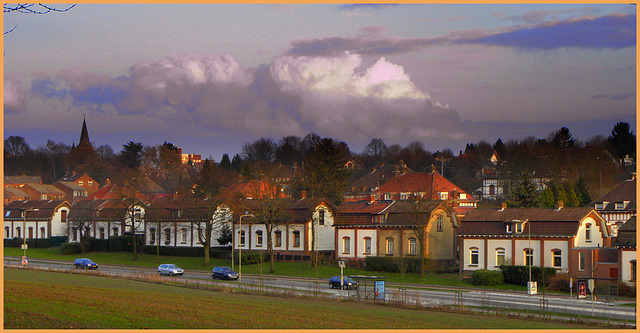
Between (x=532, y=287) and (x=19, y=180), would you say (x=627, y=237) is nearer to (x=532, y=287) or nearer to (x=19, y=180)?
(x=532, y=287)

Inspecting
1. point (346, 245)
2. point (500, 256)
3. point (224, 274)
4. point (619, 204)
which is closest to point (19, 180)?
point (346, 245)

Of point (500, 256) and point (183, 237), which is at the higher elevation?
point (183, 237)

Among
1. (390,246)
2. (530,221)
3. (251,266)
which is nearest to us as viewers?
(530,221)

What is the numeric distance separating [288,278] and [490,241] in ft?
58.7

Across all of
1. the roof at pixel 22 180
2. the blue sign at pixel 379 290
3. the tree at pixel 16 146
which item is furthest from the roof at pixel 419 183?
the tree at pixel 16 146

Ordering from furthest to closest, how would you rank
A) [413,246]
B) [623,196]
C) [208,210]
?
[623,196], [208,210], [413,246]

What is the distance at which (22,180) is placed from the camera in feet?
529

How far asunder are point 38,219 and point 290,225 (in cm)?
4389

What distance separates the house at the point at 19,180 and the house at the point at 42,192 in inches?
135

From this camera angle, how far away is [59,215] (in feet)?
323

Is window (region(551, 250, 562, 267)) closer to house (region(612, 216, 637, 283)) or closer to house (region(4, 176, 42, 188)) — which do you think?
house (region(612, 216, 637, 283))

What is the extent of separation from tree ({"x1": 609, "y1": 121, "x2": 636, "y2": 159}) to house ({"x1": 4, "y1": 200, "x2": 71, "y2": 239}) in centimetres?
10408

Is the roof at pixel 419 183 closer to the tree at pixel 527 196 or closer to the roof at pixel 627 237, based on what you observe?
the tree at pixel 527 196

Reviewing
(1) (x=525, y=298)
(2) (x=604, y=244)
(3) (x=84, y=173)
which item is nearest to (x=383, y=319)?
(1) (x=525, y=298)
